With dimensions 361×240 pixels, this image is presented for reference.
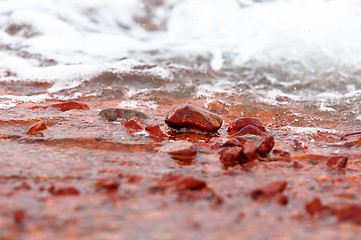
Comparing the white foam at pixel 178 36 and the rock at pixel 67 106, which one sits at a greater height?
the white foam at pixel 178 36

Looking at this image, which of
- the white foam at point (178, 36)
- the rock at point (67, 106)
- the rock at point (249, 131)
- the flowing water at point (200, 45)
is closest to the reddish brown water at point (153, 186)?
the rock at point (249, 131)

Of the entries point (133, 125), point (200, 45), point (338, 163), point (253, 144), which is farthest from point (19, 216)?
point (200, 45)

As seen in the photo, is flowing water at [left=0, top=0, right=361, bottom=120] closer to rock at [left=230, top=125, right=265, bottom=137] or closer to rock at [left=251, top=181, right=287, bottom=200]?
rock at [left=230, top=125, right=265, bottom=137]

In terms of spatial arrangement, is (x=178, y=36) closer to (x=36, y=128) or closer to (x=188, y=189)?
(x=36, y=128)

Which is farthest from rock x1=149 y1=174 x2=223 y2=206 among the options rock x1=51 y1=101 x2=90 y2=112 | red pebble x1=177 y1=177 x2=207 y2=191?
rock x1=51 y1=101 x2=90 y2=112

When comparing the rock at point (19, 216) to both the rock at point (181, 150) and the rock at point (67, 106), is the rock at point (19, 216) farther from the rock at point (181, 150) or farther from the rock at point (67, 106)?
the rock at point (67, 106)

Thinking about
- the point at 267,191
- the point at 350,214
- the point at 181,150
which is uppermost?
the point at 181,150

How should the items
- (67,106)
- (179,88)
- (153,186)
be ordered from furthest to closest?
(179,88)
(67,106)
(153,186)

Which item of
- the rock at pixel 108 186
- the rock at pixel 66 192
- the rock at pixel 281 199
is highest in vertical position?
the rock at pixel 108 186

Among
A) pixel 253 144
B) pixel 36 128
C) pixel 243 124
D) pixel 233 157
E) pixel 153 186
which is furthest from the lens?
pixel 243 124
